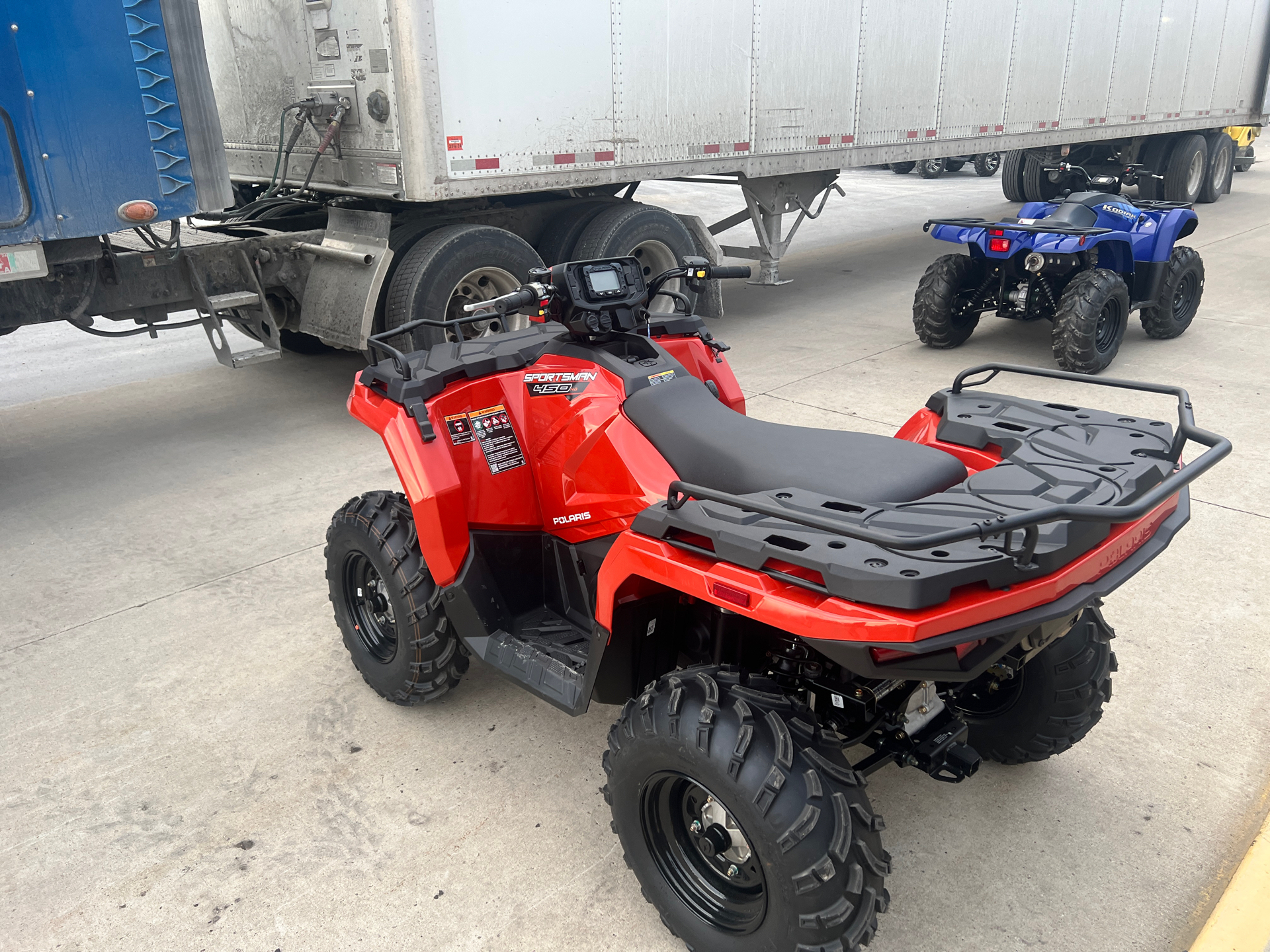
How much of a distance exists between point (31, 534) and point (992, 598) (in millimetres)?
4899

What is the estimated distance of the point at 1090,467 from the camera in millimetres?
2271

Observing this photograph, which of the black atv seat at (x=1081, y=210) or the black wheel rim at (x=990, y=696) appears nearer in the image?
the black wheel rim at (x=990, y=696)

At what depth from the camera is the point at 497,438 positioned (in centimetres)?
326

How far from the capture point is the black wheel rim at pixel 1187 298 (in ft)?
25.8

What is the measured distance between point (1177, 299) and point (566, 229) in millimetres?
4893

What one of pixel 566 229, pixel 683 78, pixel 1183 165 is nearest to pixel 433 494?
pixel 566 229

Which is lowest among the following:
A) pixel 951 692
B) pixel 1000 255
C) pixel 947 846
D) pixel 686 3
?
pixel 947 846

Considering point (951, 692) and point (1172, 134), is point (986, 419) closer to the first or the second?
point (951, 692)

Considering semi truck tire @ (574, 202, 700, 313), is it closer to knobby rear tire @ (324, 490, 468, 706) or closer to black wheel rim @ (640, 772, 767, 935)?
knobby rear tire @ (324, 490, 468, 706)

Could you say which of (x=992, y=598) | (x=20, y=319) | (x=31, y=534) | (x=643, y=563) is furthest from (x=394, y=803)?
(x=20, y=319)

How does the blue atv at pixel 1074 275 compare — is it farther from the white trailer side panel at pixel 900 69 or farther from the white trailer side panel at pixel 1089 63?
the white trailer side panel at pixel 1089 63

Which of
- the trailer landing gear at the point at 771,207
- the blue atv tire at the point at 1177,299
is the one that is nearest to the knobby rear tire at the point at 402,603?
the trailer landing gear at the point at 771,207

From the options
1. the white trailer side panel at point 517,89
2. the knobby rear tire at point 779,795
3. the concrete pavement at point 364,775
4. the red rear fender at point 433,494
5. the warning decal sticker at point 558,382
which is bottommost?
the concrete pavement at point 364,775

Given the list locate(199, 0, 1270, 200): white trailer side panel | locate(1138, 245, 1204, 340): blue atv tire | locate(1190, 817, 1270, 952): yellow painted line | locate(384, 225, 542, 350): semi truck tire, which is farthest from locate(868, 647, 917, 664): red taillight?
locate(1138, 245, 1204, 340): blue atv tire
